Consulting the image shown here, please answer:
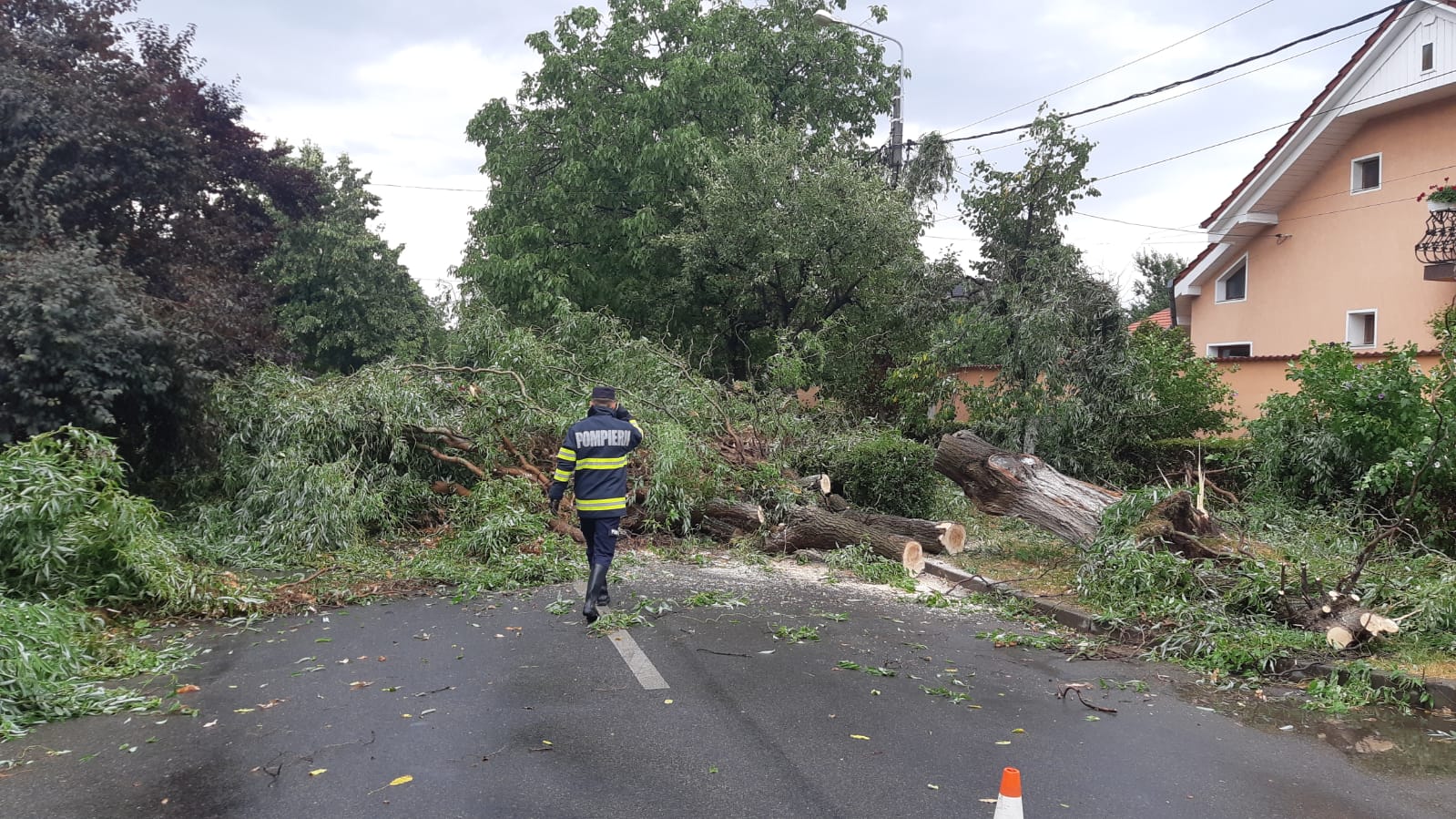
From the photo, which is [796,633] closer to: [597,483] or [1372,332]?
Answer: [597,483]

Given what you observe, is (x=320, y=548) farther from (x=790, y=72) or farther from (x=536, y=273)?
(x=790, y=72)

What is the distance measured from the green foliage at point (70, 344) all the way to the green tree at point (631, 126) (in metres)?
10.2

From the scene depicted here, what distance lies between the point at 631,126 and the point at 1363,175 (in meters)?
14.1

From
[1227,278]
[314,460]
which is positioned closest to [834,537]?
[314,460]

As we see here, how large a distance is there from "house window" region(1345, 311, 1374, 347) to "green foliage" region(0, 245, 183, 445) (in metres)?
18.7

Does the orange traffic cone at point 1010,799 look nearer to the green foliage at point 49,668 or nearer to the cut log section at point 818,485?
the green foliage at point 49,668

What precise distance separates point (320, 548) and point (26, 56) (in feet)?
24.4

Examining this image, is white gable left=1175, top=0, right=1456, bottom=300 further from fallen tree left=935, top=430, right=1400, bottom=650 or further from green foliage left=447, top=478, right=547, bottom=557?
green foliage left=447, top=478, right=547, bottom=557

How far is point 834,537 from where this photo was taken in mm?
9297

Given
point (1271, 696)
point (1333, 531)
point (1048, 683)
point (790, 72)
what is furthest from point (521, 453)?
point (790, 72)

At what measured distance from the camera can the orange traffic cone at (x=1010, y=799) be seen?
10.1 ft

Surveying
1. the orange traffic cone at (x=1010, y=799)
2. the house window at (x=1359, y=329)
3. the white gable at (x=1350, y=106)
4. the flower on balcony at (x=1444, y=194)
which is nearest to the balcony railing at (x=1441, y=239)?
the flower on balcony at (x=1444, y=194)

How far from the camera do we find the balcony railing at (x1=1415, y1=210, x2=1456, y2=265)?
14641 millimetres

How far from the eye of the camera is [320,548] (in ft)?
29.1
